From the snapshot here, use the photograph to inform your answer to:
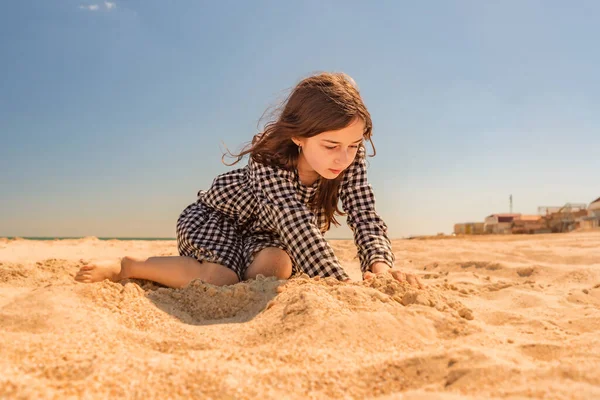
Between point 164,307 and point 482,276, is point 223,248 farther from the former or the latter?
point 482,276

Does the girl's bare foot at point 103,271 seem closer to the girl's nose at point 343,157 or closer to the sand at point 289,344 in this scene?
the sand at point 289,344

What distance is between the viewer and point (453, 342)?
1456 millimetres

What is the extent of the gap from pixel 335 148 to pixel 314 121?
205 mm

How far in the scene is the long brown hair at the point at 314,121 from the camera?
2.58m

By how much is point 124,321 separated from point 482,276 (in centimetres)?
281

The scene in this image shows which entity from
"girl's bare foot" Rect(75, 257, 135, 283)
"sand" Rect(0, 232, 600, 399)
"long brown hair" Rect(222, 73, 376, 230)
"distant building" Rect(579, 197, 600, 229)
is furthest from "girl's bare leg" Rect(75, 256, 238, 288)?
"distant building" Rect(579, 197, 600, 229)

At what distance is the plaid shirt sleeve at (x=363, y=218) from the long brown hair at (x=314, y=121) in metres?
0.08

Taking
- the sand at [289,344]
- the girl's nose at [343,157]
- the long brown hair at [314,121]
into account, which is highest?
the long brown hair at [314,121]

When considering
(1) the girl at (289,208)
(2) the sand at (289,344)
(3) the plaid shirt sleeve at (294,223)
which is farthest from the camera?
(1) the girl at (289,208)

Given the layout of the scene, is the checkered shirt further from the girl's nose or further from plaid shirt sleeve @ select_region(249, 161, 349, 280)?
the girl's nose

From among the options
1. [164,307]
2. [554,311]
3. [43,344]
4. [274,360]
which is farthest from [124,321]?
[554,311]

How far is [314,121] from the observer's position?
2.61m

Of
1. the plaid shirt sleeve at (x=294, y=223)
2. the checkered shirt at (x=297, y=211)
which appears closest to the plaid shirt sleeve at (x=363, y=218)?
the checkered shirt at (x=297, y=211)

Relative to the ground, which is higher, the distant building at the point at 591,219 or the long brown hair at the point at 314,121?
the long brown hair at the point at 314,121
